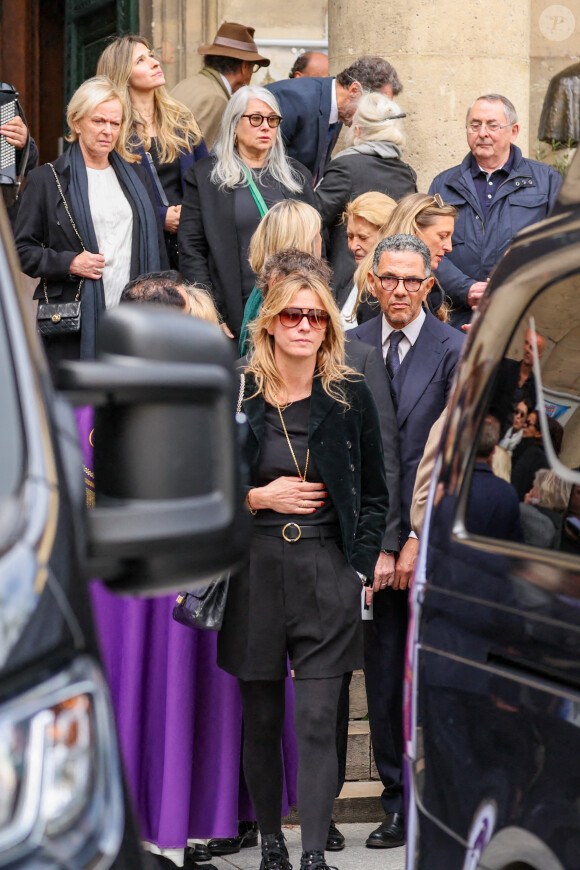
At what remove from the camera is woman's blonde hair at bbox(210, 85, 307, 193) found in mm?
7406

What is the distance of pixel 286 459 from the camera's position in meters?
5.28

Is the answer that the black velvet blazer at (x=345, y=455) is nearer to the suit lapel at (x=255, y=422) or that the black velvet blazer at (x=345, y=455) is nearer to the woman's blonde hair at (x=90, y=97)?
the suit lapel at (x=255, y=422)

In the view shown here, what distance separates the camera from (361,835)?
619 cm

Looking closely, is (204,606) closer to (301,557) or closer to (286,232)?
(301,557)

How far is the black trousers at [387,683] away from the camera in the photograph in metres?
6.10

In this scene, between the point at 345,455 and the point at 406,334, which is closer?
the point at 345,455

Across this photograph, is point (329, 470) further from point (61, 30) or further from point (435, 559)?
point (61, 30)

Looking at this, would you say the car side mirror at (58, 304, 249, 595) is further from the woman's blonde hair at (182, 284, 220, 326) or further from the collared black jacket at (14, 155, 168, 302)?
the collared black jacket at (14, 155, 168, 302)

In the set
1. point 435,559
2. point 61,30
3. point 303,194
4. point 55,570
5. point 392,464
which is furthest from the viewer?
point 61,30

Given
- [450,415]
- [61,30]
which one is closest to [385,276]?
[450,415]

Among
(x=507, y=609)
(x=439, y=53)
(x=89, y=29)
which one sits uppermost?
(x=89, y=29)

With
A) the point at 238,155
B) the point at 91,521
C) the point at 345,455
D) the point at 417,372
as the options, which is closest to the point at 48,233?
the point at 238,155

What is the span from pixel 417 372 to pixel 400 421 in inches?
7.9

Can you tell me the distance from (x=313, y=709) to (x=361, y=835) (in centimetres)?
122
